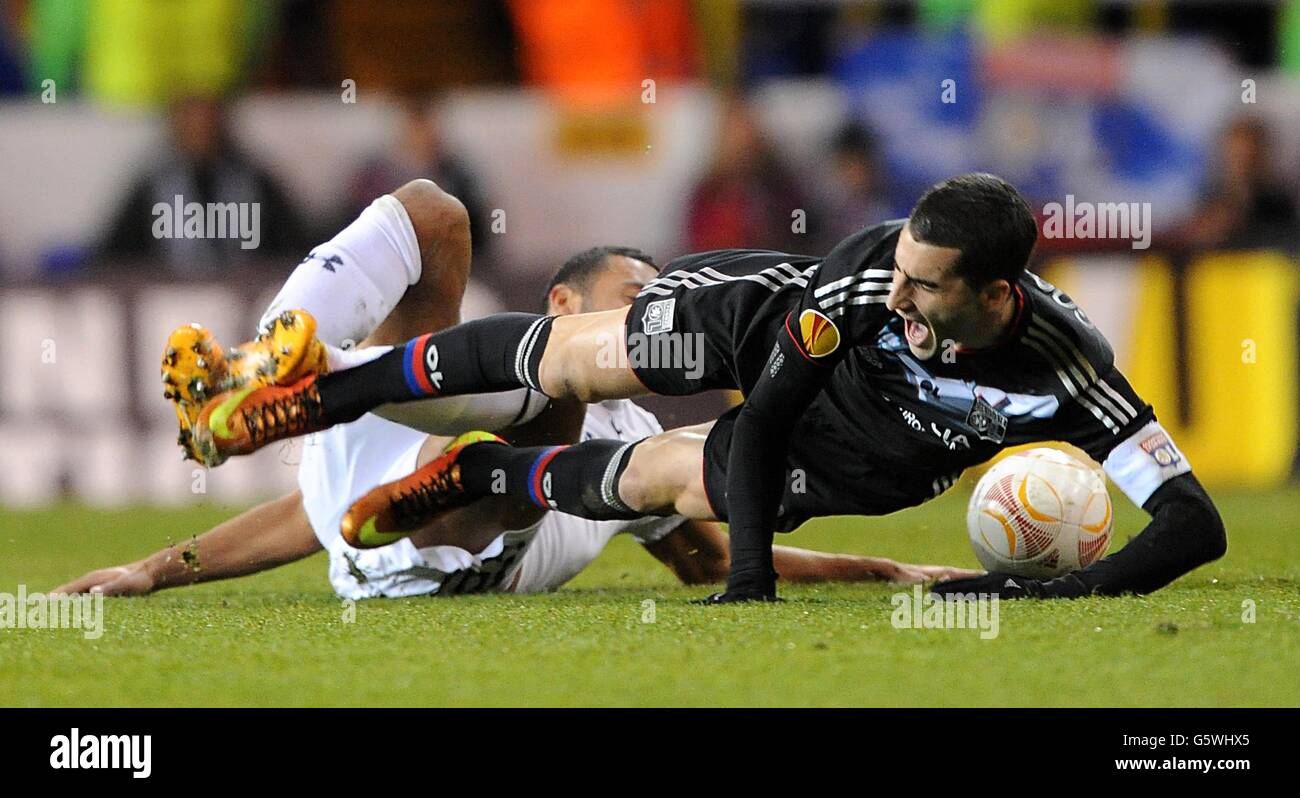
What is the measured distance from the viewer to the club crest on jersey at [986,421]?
3996 millimetres

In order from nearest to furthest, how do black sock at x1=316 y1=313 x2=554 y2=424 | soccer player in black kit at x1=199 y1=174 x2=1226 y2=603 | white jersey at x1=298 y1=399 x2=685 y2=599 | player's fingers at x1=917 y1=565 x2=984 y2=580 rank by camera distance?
soccer player in black kit at x1=199 y1=174 x2=1226 y2=603 < black sock at x1=316 y1=313 x2=554 y2=424 < white jersey at x1=298 y1=399 x2=685 y2=599 < player's fingers at x1=917 y1=565 x2=984 y2=580

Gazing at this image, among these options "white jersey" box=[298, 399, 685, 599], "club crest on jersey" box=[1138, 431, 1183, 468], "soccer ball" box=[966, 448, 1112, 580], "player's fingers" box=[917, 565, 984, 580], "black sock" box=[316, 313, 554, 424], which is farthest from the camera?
"player's fingers" box=[917, 565, 984, 580]

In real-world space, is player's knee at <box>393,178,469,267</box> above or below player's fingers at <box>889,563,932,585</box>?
above

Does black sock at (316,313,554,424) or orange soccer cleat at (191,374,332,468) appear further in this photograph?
black sock at (316,313,554,424)

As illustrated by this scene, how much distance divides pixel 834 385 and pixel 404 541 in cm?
125

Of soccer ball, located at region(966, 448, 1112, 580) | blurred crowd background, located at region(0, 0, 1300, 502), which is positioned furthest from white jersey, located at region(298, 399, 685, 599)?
blurred crowd background, located at region(0, 0, 1300, 502)

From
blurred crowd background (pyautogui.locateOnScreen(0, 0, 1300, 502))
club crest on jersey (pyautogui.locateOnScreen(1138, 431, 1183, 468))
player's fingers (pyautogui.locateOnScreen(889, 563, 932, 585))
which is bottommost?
player's fingers (pyautogui.locateOnScreen(889, 563, 932, 585))

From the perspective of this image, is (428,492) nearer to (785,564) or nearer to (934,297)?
(785,564)

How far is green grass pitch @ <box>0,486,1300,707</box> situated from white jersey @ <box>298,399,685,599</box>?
0.41 feet

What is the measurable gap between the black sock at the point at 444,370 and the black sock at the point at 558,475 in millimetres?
342

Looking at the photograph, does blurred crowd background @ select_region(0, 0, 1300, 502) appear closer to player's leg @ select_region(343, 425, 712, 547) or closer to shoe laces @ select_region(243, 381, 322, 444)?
player's leg @ select_region(343, 425, 712, 547)

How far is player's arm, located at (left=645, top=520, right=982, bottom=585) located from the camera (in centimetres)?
488

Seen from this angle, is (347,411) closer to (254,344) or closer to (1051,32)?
(254,344)

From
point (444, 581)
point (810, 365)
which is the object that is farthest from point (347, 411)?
point (810, 365)
